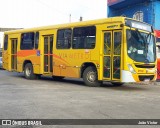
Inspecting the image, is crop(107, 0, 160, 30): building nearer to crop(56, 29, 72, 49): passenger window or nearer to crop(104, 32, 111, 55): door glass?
crop(56, 29, 72, 49): passenger window

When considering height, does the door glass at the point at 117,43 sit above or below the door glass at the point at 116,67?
above

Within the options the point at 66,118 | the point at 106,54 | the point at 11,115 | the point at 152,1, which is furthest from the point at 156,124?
the point at 152,1

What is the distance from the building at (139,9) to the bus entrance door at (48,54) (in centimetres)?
1020

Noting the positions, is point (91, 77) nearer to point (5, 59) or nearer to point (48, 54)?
point (48, 54)

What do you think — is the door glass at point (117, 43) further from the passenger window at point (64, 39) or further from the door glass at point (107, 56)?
the passenger window at point (64, 39)

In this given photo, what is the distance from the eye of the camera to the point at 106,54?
15.5m

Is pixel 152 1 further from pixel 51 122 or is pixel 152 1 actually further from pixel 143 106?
pixel 51 122

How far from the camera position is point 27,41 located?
20.8m

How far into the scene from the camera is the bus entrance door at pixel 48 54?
62.4 feet

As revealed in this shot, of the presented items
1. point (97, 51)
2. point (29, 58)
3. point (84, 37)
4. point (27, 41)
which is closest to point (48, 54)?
point (29, 58)

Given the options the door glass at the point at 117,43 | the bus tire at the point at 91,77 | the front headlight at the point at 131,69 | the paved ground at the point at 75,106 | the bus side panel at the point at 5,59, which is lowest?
the paved ground at the point at 75,106

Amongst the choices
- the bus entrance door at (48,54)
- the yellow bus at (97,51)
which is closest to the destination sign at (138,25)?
the yellow bus at (97,51)

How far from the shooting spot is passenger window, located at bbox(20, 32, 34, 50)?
20.4 meters

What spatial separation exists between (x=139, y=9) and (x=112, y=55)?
1375 cm
